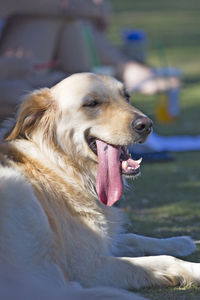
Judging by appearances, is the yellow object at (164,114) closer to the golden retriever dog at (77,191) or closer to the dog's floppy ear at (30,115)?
the golden retriever dog at (77,191)

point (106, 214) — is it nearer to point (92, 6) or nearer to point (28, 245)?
point (28, 245)

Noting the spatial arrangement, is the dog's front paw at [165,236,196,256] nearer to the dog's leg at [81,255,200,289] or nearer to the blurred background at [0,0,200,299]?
the blurred background at [0,0,200,299]

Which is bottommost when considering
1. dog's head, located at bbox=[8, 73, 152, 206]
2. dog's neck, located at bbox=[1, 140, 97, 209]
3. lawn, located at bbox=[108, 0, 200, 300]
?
lawn, located at bbox=[108, 0, 200, 300]

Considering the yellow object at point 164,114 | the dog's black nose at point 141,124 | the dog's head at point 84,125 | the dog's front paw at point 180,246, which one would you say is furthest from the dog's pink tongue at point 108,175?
the yellow object at point 164,114

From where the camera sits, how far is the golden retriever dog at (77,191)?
13.2 ft

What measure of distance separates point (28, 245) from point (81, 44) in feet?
24.8

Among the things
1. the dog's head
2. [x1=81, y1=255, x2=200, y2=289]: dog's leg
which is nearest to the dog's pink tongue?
the dog's head

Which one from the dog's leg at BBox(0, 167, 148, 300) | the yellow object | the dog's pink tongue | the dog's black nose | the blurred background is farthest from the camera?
the yellow object

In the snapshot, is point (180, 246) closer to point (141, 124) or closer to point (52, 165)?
point (141, 124)

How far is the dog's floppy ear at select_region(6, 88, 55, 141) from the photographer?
4.54 meters

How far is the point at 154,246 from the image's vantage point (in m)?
4.86

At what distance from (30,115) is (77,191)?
24.0 inches

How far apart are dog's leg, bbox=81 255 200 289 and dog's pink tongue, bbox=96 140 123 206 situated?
0.50 meters

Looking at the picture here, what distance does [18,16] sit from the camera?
1115cm
